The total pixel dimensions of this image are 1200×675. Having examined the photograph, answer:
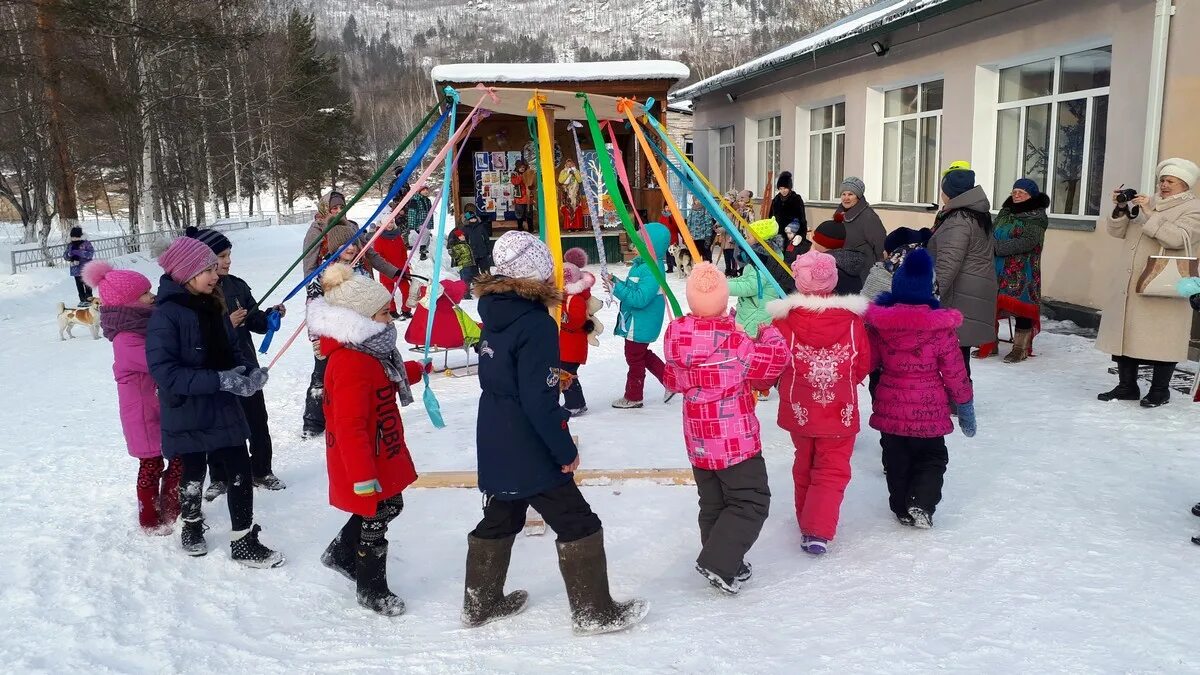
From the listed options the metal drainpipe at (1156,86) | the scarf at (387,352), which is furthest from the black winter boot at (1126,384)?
the scarf at (387,352)

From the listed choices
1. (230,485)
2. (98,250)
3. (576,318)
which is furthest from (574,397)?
(98,250)

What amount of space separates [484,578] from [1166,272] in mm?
5048

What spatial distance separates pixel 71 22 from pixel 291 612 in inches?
669

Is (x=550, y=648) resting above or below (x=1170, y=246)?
below

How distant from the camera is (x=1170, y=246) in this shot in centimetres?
542

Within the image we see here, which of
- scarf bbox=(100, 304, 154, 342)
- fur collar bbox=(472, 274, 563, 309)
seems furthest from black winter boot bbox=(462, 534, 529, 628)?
scarf bbox=(100, 304, 154, 342)

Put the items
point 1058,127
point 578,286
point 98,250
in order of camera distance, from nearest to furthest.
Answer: point 578,286 → point 1058,127 → point 98,250

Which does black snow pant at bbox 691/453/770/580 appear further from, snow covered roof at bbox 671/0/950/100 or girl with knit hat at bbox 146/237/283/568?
snow covered roof at bbox 671/0/950/100

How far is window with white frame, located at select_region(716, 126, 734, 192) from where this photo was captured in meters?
19.8

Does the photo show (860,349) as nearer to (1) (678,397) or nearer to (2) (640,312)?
(2) (640,312)

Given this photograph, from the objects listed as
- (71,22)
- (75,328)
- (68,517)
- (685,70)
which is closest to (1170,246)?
(68,517)

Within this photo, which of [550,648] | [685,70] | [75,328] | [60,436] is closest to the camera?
[550,648]

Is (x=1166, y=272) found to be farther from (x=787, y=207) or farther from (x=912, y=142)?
(x=912, y=142)

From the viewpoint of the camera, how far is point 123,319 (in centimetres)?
392
